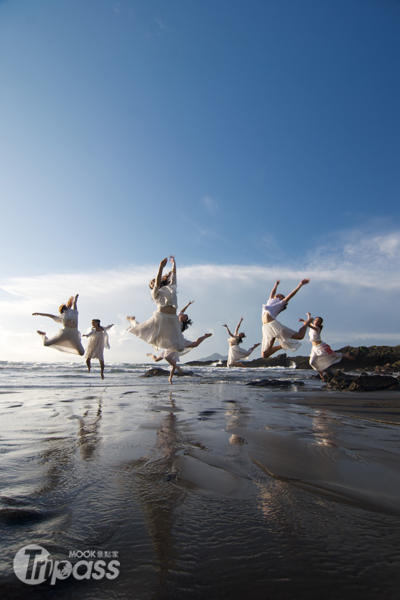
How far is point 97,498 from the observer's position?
1603 mm

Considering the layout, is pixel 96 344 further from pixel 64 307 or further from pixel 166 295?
pixel 166 295

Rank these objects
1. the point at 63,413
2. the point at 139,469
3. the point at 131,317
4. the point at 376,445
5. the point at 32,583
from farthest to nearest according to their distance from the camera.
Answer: the point at 131,317, the point at 63,413, the point at 376,445, the point at 139,469, the point at 32,583

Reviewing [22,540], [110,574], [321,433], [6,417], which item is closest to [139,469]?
[22,540]

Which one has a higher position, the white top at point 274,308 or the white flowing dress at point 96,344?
the white top at point 274,308

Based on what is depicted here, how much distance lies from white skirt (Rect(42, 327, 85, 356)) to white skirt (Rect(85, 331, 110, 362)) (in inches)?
39.9

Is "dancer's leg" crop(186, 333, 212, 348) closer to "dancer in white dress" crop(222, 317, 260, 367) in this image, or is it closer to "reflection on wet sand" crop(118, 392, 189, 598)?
"dancer in white dress" crop(222, 317, 260, 367)

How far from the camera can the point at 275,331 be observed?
973cm

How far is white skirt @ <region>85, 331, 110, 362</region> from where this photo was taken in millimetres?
13773

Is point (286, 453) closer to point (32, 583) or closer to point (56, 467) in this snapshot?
point (56, 467)

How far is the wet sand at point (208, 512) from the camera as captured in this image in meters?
0.97

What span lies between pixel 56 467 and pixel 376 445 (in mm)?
2699

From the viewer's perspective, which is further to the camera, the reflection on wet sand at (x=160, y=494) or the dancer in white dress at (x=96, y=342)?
the dancer in white dress at (x=96, y=342)

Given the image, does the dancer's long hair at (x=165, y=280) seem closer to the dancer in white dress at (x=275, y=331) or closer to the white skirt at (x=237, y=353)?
the dancer in white dress at (x=275, y=331)

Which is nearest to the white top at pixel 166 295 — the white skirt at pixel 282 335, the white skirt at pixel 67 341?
the white skirt at pixel 282 335
